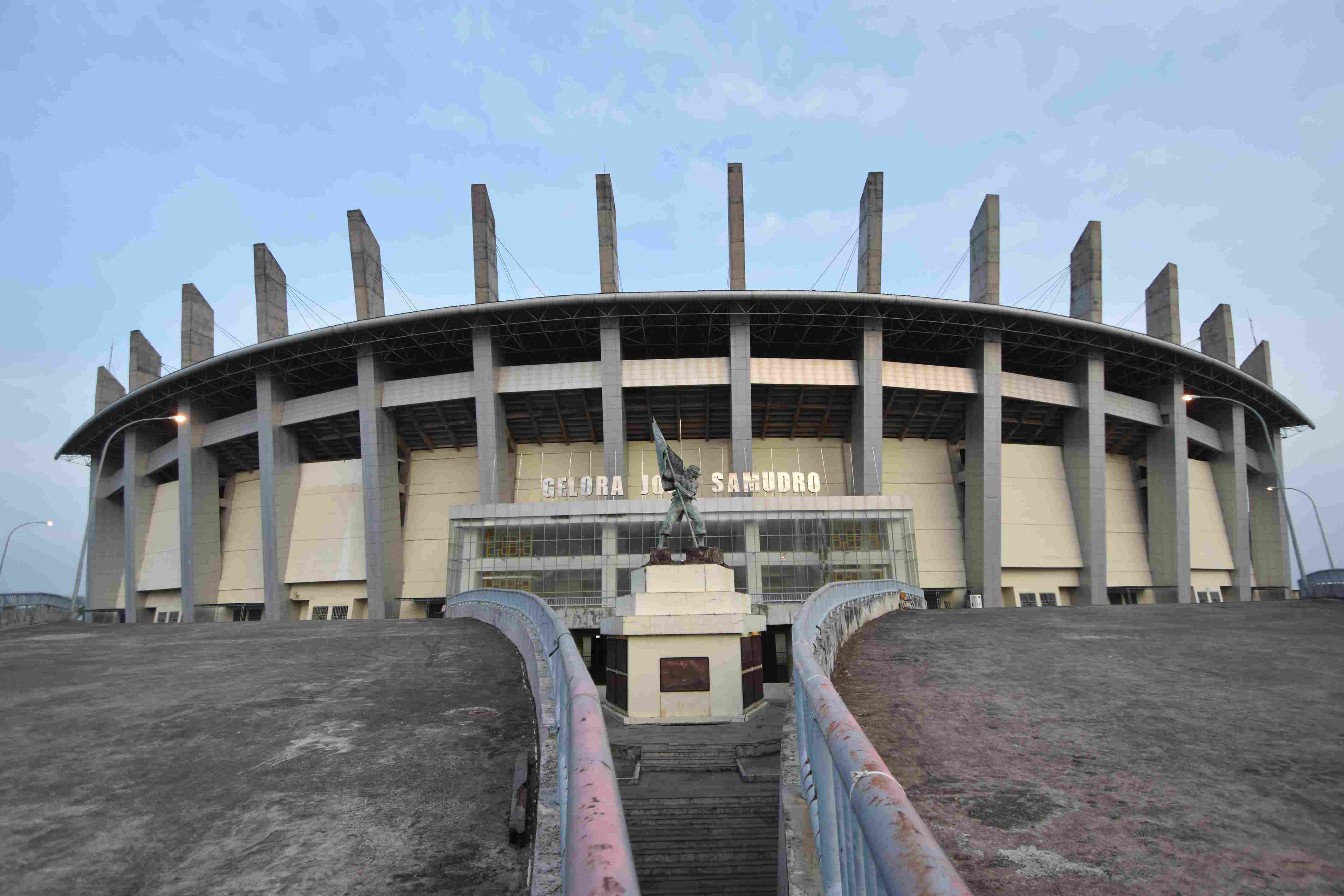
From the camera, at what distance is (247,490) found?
59.3m

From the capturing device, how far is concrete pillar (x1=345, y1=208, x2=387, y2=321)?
4916 centimetres

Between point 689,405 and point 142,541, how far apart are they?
42.7 m

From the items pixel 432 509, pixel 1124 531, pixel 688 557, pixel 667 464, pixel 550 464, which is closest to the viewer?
pixel 688 557

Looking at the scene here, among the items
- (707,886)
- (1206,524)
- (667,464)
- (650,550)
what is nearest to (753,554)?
(650,550)

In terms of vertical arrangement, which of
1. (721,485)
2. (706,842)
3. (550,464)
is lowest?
(706,842)

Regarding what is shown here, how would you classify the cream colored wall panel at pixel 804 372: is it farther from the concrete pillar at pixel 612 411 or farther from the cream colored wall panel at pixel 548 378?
the cream colored wall panel at pixel 548 378

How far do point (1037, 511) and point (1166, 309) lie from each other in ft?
54.1

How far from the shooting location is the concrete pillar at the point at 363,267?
49.2m

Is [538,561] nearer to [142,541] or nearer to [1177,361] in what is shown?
[142,541]

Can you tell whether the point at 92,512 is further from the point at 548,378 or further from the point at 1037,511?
the point at 1037,511

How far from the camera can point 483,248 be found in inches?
1933

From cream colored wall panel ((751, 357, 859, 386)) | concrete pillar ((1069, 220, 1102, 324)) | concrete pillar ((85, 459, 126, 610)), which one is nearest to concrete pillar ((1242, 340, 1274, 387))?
concrete pillar ((1069, 220, 1102, 324))

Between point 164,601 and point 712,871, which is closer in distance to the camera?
point 712,871

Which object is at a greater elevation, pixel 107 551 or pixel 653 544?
pixel 107 551
